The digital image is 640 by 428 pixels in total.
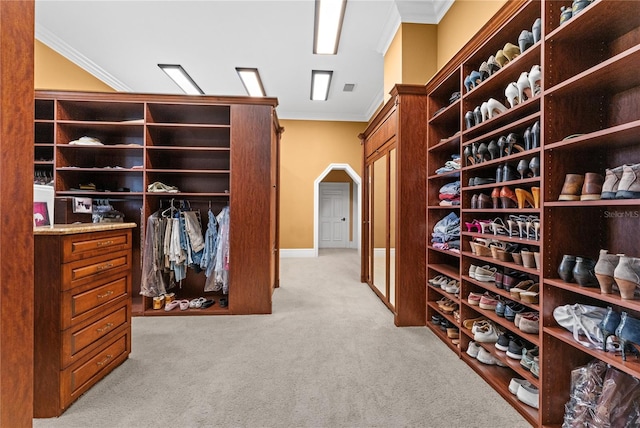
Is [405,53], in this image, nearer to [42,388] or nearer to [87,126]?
[87,126]

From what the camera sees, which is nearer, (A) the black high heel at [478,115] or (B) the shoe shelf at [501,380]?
(B) the shoe shelf at [501,380]

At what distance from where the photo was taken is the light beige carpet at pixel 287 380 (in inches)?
60.2

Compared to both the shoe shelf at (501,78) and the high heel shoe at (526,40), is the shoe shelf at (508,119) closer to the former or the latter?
the shoe shelf at (501,78)

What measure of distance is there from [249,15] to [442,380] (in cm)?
407

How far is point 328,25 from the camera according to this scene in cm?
350

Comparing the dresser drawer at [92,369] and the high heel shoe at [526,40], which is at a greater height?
the high heel shoe at [526,40]

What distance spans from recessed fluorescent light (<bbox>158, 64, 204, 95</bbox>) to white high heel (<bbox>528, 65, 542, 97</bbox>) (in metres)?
4.81

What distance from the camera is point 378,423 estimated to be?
149cm

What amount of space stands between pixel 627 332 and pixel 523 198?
771 millimetres

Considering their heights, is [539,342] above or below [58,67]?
below

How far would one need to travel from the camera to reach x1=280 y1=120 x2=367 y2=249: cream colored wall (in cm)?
666

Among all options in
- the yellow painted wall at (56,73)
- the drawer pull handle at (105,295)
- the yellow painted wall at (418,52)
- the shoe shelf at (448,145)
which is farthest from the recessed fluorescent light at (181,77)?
the shoe shelf at (448,145)

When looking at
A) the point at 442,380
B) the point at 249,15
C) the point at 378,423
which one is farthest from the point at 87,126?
the point at 442,380

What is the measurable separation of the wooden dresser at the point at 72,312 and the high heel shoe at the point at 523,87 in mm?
2687
